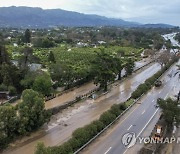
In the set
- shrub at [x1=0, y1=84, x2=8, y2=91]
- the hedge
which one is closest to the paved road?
the hedge

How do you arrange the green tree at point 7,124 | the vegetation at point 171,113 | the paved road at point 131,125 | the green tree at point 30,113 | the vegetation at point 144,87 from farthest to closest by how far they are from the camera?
the vegetation at point 144,87 → the vegetation at point 171,113 → the green tree at point 30,113 → the paved road at point 131,125 → the green tree at point 7,124

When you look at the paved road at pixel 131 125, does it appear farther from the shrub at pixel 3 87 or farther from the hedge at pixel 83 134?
the shrub at pixel 3 87

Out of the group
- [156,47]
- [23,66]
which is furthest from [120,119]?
[156,47]

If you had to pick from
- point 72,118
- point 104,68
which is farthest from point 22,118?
point 104,68

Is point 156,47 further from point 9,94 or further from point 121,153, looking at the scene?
point 121,153

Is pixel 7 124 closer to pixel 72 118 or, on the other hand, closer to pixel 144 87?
pixel 72 118

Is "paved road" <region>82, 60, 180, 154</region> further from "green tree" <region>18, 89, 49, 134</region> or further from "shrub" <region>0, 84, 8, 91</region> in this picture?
"shrub" <region>0, 84, 8, 91</region>

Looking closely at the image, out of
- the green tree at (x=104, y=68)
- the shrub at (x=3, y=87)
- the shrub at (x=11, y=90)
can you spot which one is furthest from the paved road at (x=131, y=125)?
the shrub at (x=3, y=87)
